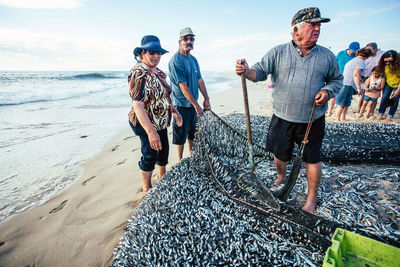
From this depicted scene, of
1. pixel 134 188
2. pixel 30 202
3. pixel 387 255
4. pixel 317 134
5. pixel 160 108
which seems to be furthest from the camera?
pixel 134 188

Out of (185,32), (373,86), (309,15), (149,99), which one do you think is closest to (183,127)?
(149,99)

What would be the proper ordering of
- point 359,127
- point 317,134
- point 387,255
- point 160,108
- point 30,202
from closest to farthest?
1. point 387,255
2. point 317,134
3. point 160,108
4. point 30,202
5. point 359,127

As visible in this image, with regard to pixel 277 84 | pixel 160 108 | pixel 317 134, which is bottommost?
pixel 317 134

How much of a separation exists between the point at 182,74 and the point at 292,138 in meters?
2.51

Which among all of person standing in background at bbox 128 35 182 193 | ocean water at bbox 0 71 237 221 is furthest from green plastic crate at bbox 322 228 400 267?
ocean water at bbox 0 71 237 221

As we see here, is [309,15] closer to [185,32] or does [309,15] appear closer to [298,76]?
[298,76]

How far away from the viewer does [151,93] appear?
3125mm

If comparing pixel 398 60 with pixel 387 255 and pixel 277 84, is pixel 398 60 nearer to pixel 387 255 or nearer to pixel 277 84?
pixel 277 84

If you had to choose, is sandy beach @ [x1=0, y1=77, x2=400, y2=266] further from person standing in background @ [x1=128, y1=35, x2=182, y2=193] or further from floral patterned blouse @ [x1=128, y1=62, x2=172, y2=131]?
floral patterned blouse @ [x1=128, y1=62, x2=172, y2=131]

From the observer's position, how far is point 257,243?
2127mm

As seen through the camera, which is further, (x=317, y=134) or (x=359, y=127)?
(x=359, y=127)

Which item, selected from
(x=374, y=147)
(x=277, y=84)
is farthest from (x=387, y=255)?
(x=374, y=147)

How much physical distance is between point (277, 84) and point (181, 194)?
2042mm

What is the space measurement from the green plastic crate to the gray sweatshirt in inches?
53.6
